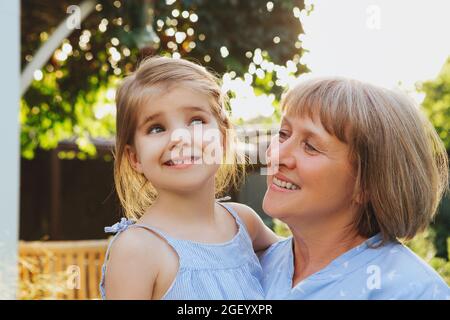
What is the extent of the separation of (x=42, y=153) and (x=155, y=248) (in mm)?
7042

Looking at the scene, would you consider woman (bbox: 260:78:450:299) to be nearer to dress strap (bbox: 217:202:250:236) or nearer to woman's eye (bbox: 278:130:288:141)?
woman's eye (bbox: 278:130:288:141)

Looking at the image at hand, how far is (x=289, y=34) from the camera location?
3.75 m

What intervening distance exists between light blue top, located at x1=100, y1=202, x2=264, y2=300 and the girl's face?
5.0 inches

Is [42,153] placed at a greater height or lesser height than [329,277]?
lesser

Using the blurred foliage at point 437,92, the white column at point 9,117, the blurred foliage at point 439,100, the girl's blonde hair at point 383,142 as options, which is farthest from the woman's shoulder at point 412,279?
the blurred foliage at point 437,92

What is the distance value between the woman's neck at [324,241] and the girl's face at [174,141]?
281mm

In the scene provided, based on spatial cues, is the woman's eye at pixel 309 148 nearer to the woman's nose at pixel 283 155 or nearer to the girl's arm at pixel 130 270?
the woman's nose at pixel 283 155

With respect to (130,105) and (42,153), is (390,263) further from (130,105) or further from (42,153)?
(42,153)

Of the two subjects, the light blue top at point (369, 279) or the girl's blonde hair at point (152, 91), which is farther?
the girl's blonde hair at point (152, 91)

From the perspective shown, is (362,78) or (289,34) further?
(289,34)

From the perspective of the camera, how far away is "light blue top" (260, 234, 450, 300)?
4.43 feet

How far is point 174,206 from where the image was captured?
1.54 metres

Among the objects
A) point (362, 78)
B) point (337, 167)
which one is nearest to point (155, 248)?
point (337, 167)

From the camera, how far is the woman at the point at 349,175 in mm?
1448
